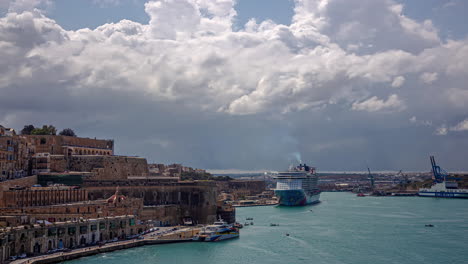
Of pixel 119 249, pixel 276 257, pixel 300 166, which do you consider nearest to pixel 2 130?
pixel 119 249

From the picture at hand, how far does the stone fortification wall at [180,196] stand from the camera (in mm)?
50744

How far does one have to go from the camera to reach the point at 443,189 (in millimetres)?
125812

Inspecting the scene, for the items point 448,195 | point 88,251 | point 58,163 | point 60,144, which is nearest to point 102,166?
point 58,163

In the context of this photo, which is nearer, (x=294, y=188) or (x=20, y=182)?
(x=20, y=182)

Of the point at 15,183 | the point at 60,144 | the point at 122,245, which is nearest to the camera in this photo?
the point at 122,245

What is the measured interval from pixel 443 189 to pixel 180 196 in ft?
311

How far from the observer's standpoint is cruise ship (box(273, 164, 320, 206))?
90.4 m

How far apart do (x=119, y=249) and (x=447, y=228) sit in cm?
3576

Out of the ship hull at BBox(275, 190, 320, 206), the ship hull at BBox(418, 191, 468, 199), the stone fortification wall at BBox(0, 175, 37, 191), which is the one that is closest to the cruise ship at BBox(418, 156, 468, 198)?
the ship hull at BBox(418, 191, 468, 199)

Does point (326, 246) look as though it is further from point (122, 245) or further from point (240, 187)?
point (240, 187)

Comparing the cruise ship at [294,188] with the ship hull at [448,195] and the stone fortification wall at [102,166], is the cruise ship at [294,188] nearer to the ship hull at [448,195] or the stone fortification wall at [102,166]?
the stone fortification wall at [102,166]

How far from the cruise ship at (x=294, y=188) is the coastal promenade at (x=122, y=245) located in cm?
4706

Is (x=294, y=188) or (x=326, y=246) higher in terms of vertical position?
(x=294, y=188)

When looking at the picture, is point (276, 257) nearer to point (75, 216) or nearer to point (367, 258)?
point (367, 258)
